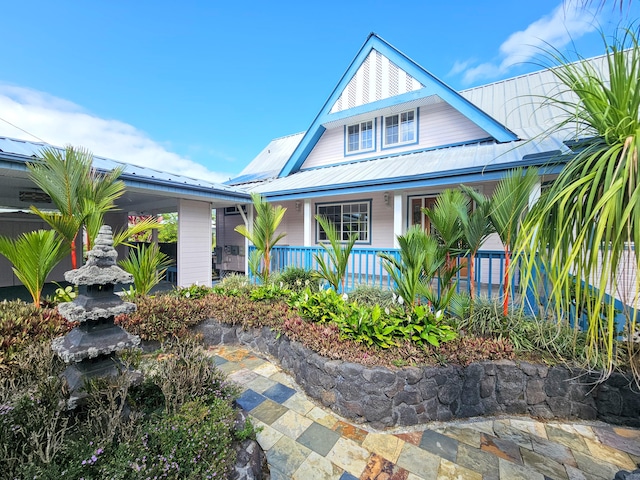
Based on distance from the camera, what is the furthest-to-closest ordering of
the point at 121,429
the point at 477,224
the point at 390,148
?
the point at 390,148, the point at 477,224, the point at 121,429

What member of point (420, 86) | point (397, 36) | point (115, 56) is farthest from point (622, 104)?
point (115, 56)

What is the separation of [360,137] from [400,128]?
47.9 inches

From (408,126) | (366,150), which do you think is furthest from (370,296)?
(408,126)

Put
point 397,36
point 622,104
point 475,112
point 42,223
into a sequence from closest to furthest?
point 622,104, point 475,112, point 397,36, point 42,223

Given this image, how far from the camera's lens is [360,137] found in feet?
27.8

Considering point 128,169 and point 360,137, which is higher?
point 360,137

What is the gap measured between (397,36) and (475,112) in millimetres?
3218

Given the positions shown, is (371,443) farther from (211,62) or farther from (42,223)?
(211,62)

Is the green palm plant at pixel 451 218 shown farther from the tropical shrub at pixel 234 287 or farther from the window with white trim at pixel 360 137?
the window with white trim at pixel 360 137

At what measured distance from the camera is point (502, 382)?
2.82m

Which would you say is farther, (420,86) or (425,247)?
(420,86)

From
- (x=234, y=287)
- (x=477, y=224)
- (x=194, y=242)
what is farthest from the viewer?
(x=194, y=242)

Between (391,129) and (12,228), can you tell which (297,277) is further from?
(12,228)

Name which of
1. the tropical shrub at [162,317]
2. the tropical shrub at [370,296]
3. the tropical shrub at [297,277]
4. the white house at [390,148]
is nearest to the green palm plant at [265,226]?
the tropical shrub at [297,277]
